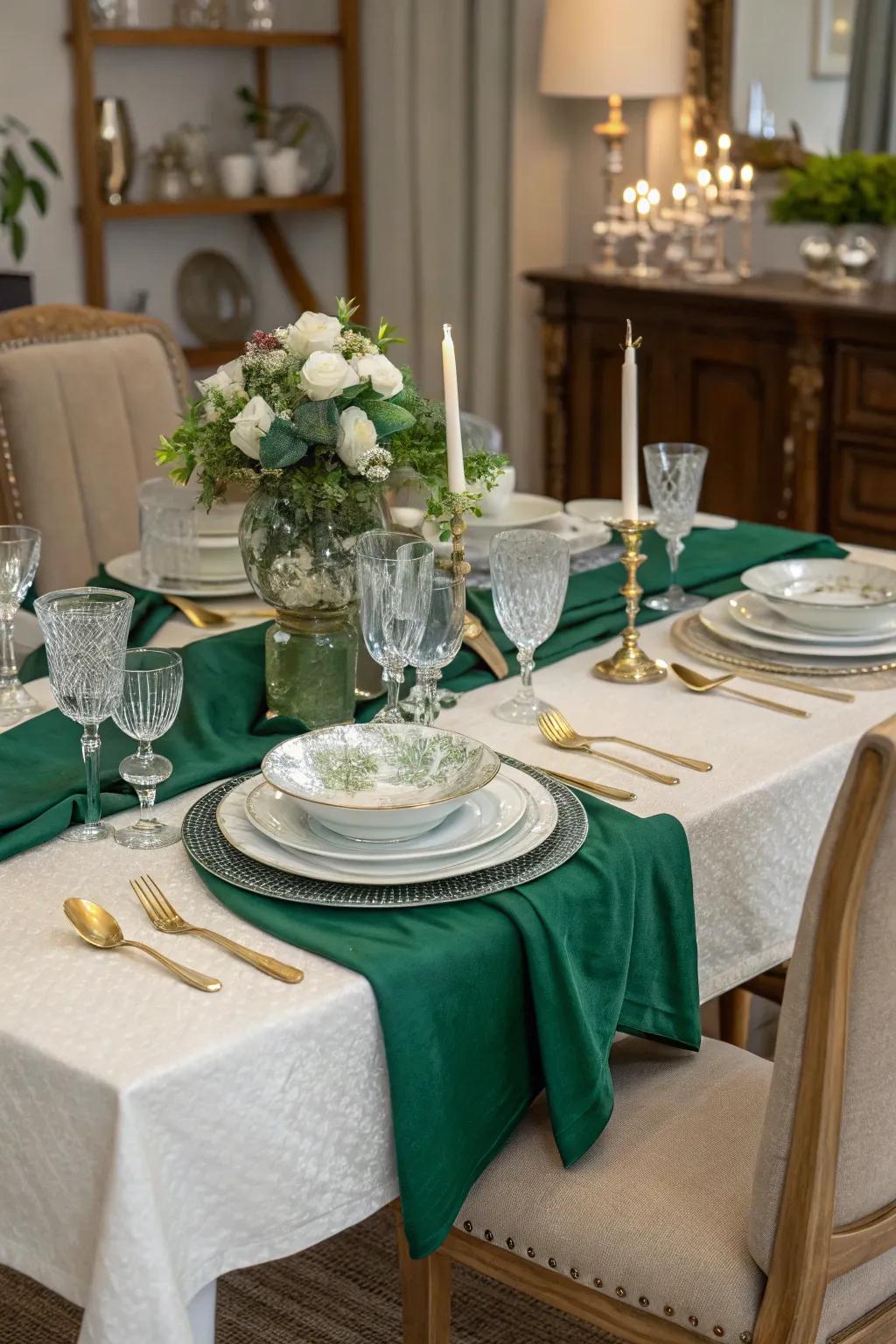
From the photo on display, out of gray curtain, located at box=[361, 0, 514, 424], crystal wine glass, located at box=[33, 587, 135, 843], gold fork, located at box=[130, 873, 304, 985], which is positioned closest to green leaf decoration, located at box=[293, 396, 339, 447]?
crystal wine glass, located at box=[33, 587, 135, 843]

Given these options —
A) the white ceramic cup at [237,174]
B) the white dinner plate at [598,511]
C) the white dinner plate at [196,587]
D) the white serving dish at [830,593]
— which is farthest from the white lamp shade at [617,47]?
the white dinner plate at [196,587]

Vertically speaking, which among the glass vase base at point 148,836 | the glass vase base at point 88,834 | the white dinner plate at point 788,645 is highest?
the glass vase base at point 148,836

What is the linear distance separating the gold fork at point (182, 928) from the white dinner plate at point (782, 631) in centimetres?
87

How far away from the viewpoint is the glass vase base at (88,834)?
142 centimetres

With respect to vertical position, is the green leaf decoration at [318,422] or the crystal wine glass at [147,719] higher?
the green leaf decoration at [318,422]

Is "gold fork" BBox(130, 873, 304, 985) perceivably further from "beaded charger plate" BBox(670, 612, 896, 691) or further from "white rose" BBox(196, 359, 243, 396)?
"beaded charger plate" BBox(670, 612, 896, 691)

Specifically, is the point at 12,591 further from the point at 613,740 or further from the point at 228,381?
the point at 613,740

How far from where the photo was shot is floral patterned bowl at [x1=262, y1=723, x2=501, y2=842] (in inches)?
52.1

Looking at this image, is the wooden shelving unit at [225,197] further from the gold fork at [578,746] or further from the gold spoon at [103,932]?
the gold spoon at [103,932]

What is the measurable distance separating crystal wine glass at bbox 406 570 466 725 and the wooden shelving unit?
3.14 metres

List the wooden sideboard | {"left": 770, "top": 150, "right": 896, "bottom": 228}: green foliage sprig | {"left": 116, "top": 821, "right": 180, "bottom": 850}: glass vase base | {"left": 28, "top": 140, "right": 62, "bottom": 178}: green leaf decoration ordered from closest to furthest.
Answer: {"left": 116, "top": 821, "right": 180, "bottom": 850}: glass vase base, the wooden sideboard, {"left": 770, "top": 150, "right": 896, "bottom": 228}: green foliage sprig, {"left": 28, "top": 140, "right": 62, "bottom": 178}: green leaf decoration

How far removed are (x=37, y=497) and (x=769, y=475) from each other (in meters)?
1.86

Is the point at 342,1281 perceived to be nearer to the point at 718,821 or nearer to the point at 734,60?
the point at 718,821

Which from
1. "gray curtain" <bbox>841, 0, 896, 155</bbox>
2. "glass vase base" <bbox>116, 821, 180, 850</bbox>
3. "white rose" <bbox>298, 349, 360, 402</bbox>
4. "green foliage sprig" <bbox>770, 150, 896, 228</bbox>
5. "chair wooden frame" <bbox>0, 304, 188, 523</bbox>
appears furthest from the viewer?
"gray curtain" <bbox>841, 0, 896, 155</bbox>
